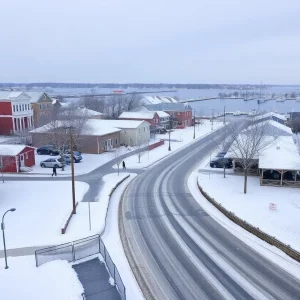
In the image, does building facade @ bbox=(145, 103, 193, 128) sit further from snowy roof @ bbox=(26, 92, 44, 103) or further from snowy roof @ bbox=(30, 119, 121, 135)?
snowy roof @ bbox=(30, 119, 121, 135)

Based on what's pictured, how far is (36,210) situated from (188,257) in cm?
1196

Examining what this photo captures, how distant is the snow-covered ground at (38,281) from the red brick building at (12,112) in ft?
145

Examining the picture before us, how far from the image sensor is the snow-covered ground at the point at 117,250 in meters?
15.3

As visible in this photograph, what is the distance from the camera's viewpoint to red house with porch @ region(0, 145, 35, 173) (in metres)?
36.2

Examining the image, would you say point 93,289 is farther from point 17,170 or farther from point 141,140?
point 141,140

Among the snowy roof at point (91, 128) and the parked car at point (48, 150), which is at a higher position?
the snowy roof at point (91, 128)

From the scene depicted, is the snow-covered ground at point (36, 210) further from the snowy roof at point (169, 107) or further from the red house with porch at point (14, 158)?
the snowy roof at point (169, 107)

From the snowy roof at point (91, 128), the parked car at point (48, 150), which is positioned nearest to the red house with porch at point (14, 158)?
the snowy roof at point (91, 128)

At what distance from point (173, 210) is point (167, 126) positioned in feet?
171

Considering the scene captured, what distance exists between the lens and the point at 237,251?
1908 centimetres

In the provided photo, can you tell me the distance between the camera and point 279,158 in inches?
1318

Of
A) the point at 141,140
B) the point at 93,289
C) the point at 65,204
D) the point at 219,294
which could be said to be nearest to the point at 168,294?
the point at 219,294

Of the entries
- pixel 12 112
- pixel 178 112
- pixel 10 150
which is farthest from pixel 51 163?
pixel 178 112

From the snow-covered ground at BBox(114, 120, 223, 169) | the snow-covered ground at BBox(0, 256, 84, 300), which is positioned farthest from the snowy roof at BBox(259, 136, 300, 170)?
the snow-covered ground at BBox(0, 256, 84, 300)
